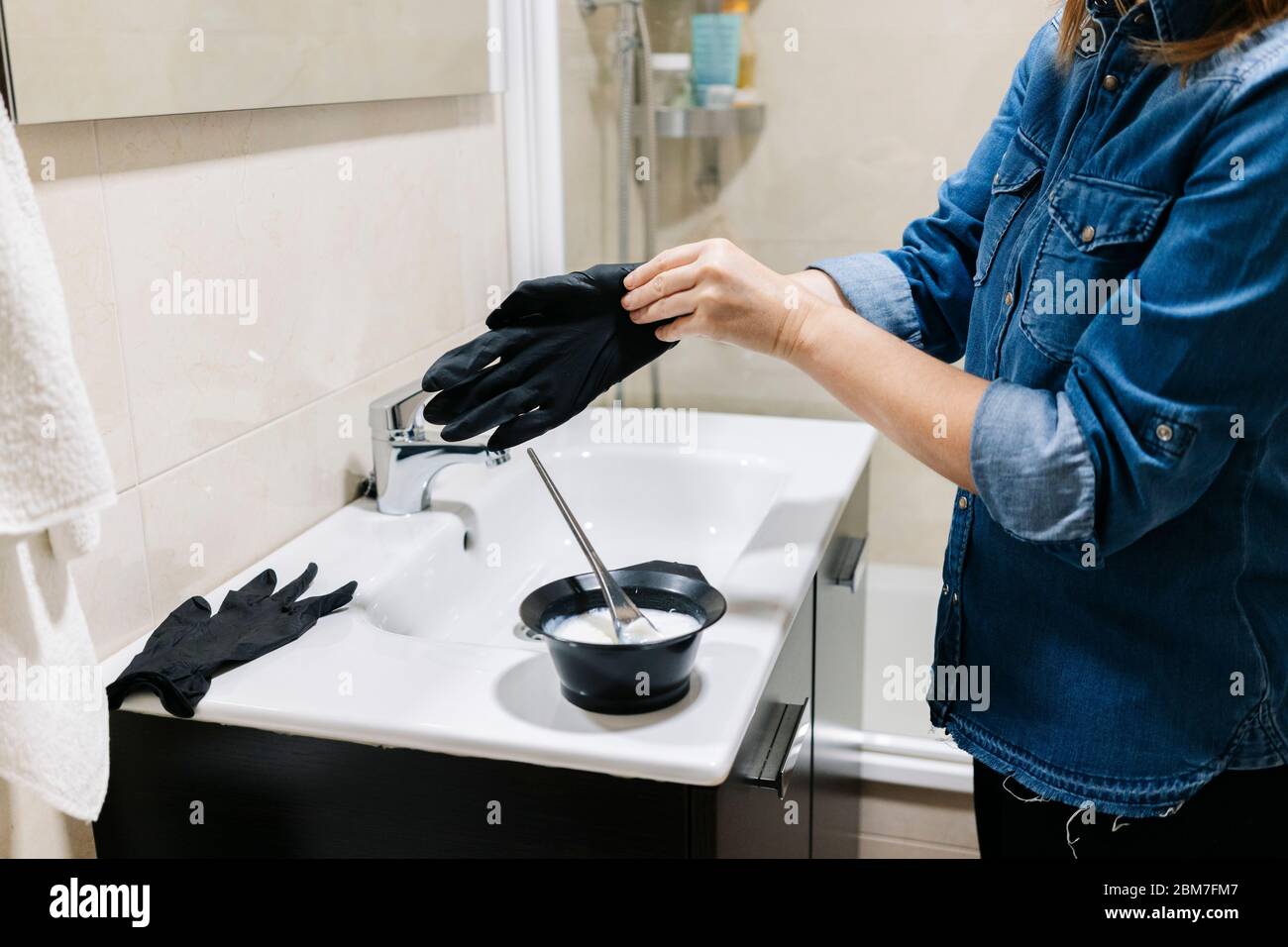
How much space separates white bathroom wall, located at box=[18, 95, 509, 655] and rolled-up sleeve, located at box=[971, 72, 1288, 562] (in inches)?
25.3

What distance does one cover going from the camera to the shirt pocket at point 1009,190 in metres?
0.93

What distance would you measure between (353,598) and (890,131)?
3.71ft

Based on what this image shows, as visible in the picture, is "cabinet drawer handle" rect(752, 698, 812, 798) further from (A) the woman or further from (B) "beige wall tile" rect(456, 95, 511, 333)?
(B) "beige wall tile" rect(456, 95, 511, 333)

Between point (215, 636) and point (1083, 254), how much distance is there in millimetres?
702

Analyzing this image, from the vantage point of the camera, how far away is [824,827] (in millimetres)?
1398

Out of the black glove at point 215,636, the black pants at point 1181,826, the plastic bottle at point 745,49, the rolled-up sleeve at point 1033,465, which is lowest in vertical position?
the black pants at point 1181,826

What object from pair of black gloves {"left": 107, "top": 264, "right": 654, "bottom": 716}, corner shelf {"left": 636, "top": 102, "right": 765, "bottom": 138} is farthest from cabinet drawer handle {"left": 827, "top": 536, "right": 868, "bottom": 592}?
corner shelf {"left": 636, "top": 102, "right": 765, "bottom": 138}

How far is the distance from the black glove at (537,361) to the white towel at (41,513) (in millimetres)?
311

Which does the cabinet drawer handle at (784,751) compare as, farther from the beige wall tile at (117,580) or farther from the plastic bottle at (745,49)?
the plastic bottle at (745,49)

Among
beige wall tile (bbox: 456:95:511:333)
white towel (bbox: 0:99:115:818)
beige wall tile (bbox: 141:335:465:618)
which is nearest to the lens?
white towel (bbox: 0:99:115:818)

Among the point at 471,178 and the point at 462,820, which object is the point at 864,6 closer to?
the point at 471,178

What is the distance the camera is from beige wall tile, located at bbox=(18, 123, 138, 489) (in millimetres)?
865

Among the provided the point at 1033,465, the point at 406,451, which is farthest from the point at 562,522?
the point at 1033,465

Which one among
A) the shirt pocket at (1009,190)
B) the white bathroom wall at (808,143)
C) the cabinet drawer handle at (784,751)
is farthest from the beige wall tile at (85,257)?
the white bathroom wall at (808,143)
